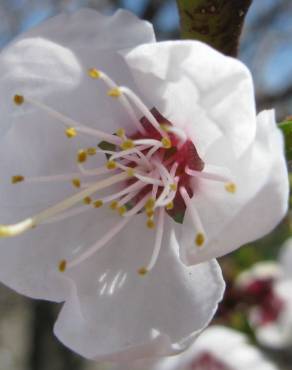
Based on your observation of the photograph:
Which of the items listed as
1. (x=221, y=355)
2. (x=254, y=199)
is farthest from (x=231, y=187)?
(x=221, y=355)

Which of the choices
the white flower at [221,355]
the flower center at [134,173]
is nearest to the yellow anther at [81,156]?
the flower center at [134,173]

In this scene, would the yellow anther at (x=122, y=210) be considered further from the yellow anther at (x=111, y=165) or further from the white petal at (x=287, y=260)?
the white petal at (x=287, y=260)

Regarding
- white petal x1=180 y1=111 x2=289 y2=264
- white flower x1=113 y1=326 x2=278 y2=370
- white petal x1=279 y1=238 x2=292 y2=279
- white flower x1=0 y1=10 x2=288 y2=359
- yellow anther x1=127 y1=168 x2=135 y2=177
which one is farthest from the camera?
white petal x1=279 y1=238 x2=292 y2=279

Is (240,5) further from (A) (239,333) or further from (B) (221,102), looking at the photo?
(A) (239,333)

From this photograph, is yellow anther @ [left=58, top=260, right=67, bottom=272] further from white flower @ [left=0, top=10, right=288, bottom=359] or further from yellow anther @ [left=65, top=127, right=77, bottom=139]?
yellow anther @ [left=65, top=127, right=77, bottom=139]

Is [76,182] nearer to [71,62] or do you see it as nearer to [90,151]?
[90,151]

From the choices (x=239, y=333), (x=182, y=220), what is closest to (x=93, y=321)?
(x=182, y=220)

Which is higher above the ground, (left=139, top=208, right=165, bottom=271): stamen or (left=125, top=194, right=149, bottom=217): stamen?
(left=125, top=194, right=149, bottom=217): stamen

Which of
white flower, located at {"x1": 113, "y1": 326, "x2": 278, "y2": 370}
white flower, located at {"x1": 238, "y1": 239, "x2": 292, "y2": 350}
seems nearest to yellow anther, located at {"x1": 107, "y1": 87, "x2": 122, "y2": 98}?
white flower, located at {"x1": 113, "y1": 326, "x2": 278, "y2": 370}

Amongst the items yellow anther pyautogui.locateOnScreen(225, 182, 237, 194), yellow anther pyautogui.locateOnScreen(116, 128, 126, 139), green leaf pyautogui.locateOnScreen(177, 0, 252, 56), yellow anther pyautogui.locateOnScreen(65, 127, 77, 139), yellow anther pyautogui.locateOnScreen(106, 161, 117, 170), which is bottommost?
yellow anther pyautogui.locateOnScreen(106, 161, 117, 170)
